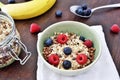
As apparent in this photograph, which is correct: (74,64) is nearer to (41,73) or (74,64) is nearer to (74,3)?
(41,73)

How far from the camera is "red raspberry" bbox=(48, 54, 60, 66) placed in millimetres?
601

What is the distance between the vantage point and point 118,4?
0.76 meters

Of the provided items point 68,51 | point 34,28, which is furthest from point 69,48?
point 34,28

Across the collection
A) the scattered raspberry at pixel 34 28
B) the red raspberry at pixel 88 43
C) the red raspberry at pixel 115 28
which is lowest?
the scattered raspberry at pixel 34 28

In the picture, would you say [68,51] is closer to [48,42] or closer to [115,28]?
[48,42]

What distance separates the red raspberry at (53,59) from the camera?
0.60 meters

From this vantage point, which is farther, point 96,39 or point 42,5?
point 42,5

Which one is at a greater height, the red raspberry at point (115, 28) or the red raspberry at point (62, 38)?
the red raspberry at point (115, 28)

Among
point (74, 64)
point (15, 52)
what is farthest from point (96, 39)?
point (15, 52)

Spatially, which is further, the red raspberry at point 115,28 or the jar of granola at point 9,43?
the red raspberry at point 115,28

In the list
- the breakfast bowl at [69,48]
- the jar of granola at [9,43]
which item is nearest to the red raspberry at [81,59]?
the breakfast bowl at [69,48]

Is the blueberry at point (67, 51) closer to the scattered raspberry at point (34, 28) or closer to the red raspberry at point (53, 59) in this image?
the red raspberry at point (53, 59)

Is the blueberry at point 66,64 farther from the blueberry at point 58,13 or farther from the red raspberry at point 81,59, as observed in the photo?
the blueberry at point 58,13

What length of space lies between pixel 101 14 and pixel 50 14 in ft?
0.50
